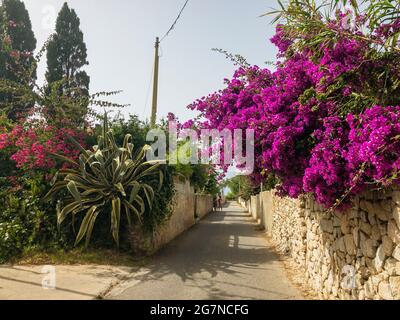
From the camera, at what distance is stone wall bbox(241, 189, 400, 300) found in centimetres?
364

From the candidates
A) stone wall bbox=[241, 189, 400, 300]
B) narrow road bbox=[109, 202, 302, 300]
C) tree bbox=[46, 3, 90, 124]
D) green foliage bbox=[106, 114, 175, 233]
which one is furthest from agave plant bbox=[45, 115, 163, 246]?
tree bbox=[46, 3, 90, 124]

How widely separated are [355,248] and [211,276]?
11.7 ft

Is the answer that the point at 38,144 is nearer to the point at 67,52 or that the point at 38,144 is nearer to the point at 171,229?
the point at 171,229

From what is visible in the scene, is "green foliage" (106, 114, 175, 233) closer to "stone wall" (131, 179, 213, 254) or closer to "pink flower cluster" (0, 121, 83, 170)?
"stone wall" (131, 179, 213, 254)

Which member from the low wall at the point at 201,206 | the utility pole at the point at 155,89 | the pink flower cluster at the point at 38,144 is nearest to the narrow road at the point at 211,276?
the pink flower cluster at the point at 38,144

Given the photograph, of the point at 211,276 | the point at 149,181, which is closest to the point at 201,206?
the point at 149,181

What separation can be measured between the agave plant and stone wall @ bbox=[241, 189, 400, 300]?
4160 mm

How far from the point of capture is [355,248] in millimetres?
4602

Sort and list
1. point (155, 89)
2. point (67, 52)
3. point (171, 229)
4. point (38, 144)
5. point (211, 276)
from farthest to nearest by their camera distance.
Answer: point (67, 52), point (155, 89), point (171, 229), point (38, 144), point (211, 276)

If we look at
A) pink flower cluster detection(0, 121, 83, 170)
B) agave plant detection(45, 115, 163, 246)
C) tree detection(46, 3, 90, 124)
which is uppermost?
tree detection(46, 3, 90, 124)

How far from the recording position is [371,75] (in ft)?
14.8

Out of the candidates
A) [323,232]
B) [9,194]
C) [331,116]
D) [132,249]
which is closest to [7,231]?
[9,194]
